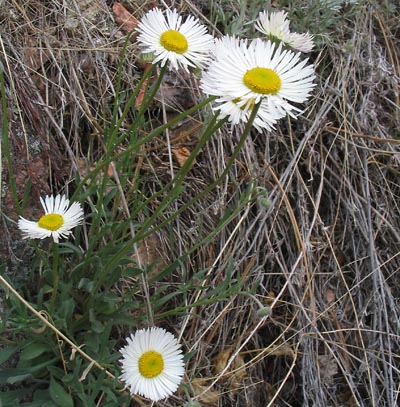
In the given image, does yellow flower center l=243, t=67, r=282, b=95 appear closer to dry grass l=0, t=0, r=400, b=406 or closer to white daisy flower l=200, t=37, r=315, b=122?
white daisy flower l=200, t=37, r=315, b=122

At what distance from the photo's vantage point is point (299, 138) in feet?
6.80

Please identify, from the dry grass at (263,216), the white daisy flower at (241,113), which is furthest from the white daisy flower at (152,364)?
the white daisy flower at (241,113)

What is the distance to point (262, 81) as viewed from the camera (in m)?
1.03

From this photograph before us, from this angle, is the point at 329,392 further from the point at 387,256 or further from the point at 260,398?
the point at 387,256

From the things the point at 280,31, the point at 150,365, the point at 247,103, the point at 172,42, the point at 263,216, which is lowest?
the point at 150,365

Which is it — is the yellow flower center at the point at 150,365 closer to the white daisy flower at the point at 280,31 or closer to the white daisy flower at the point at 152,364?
the white daisy flower at the point at 152,364

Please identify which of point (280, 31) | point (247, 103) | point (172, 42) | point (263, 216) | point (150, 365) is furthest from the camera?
point (263, 216)

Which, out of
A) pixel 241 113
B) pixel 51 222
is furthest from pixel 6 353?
pixel 241 113

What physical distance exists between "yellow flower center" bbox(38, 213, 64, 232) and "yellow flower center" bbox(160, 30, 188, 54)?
1.49 feet

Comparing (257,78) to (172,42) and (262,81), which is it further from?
(172,42)

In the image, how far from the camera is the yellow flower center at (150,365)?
132 centimetres

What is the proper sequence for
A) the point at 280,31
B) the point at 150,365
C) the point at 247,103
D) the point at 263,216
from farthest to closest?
the point at 263,216, the point at 280,31, the point at 150,365, the point at 247,103

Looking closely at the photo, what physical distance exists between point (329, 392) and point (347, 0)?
1.42m

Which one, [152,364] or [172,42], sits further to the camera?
[152,364]
